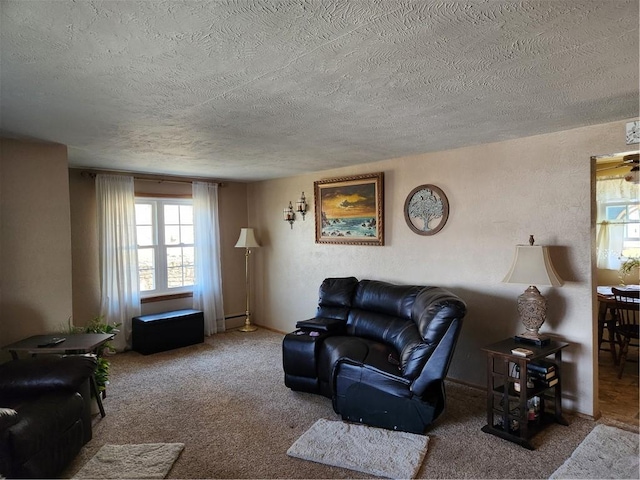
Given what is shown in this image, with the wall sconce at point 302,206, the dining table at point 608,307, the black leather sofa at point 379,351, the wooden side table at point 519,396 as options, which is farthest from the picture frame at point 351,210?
the dining table at point 608,307

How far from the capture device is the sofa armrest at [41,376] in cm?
255

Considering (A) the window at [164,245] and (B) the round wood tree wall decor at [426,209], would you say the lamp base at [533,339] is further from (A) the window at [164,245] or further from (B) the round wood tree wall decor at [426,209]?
(A) the window at [164,245]

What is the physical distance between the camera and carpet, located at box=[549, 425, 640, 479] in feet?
7.94

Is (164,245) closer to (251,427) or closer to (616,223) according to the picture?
(251,427)

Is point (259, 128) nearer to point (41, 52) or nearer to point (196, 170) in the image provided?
point (41, 52)

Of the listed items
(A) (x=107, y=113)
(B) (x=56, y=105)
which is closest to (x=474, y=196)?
(A) (x=107, y=113)

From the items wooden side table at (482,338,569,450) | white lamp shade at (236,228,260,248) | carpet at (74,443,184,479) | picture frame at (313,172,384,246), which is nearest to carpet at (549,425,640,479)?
wooden side table at (482,338,569,450)

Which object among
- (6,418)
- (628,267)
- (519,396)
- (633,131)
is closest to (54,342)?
(6,418)

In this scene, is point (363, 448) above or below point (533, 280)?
below

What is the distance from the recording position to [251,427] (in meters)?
3.08

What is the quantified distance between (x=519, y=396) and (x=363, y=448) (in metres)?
1.17

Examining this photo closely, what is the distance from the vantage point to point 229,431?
9.91 feet

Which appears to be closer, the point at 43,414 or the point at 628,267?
the point at 43,414

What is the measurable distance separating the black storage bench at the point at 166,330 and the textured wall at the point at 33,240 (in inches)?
57.8
